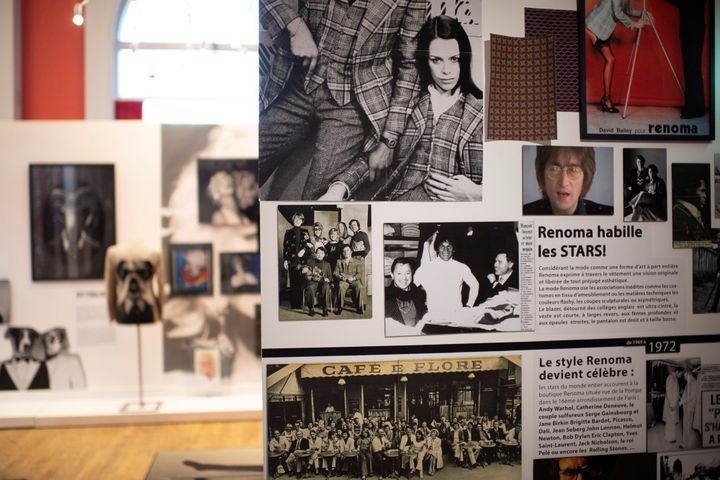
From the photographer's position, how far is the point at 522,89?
2.69 metres

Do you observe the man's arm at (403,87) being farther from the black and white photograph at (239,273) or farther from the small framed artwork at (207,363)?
the small framed artwork at (207,363)

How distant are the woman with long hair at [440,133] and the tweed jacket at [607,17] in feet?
1.74

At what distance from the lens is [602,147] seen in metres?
2.74

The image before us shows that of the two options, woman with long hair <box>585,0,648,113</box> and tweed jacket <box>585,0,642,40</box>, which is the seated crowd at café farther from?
tweed jacket <box>585,0,642,40</box>

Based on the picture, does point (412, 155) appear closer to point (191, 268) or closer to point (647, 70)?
point (647, 70)

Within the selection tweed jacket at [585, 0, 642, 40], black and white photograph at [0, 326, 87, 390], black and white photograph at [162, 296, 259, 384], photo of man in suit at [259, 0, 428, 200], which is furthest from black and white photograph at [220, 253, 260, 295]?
tweed jacket at [585, 0, 642, 40]

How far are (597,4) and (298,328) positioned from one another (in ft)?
5.73

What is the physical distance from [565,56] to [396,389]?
1.48 metres

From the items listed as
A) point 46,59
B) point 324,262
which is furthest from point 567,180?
point 46,59

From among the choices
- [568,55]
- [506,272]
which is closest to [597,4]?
[568,55]

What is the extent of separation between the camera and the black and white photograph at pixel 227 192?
6.18m

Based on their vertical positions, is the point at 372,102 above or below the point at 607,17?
below

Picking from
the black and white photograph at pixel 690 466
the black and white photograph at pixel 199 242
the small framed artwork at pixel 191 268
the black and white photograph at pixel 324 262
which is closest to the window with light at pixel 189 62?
the black and white photograph at pixel 199 242

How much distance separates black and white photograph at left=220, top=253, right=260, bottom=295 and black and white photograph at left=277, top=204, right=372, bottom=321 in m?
3.71
